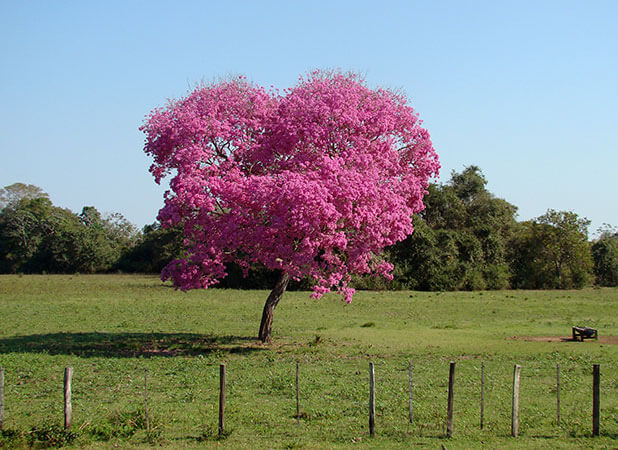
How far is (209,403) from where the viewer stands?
16969mm

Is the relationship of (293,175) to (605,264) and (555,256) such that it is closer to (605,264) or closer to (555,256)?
(555,256)

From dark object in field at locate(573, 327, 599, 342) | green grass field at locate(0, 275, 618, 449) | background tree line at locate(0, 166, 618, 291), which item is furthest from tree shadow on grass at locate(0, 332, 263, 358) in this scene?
background tree line at locate(0, 166, 618, 291)

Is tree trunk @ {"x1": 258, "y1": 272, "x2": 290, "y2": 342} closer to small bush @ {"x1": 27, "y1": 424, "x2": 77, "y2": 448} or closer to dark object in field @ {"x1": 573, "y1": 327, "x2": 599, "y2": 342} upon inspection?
dark object in field @ {"x1": 573, "y1": 327, "x2": 599, "y2": 342}

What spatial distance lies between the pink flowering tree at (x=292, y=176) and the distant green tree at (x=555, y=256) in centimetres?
5029

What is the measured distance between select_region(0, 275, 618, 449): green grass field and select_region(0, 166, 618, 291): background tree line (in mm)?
18776

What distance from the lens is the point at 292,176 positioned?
2467cm

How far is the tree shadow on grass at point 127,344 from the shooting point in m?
26.6

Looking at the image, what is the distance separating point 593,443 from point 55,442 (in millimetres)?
11369

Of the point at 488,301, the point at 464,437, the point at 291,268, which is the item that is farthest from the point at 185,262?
the point at 488,301

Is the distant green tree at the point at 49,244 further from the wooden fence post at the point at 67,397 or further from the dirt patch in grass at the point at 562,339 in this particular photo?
the wooden fence post at the point at 67,397

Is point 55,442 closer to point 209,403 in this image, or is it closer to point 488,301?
point 209,403

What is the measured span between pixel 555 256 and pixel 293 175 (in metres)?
58.1

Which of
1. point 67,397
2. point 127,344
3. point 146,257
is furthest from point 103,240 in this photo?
point 67,397

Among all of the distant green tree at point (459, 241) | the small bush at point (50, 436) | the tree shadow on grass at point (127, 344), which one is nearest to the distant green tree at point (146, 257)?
the distant green tree at point (459, 241)
